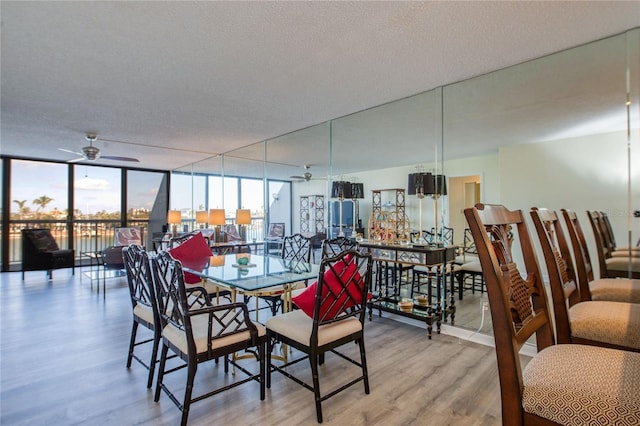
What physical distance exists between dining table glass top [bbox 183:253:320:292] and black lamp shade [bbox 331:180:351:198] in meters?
1.94

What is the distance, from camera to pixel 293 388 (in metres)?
2.14

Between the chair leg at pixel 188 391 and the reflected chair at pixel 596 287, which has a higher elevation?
the reflected chair at pixel 596 287

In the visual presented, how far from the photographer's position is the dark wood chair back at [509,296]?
990 mm

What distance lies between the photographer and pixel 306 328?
1.93 metres

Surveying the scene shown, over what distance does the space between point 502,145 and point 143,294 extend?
4.00 metres

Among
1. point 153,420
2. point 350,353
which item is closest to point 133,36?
point 153,420

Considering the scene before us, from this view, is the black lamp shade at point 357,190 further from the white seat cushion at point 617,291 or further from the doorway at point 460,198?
the white seat cushion at point 617,291

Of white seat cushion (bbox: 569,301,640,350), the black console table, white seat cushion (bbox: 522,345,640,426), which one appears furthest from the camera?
the black console table

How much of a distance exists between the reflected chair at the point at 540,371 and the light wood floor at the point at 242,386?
0.94 metres

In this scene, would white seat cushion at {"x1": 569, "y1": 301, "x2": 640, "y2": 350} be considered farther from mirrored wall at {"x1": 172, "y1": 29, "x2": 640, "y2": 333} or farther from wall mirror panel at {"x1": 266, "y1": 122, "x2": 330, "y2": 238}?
wall mirror panel at {"x1": 266, "y1": 122, "x2": 330, "y2": 238}

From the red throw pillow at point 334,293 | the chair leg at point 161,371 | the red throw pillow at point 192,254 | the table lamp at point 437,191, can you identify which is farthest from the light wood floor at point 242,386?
the table lamp at point 437,191

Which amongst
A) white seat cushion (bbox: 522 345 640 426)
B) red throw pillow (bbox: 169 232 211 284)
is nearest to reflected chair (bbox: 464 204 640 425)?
white seat cushion (bbox: 522 345 640 426)

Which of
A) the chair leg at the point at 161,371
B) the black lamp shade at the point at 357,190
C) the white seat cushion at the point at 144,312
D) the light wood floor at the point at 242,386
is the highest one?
the black lamp shade at the point at 357,190

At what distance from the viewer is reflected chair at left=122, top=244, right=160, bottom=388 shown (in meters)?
2.10
